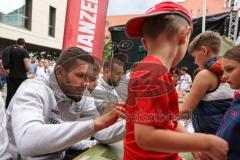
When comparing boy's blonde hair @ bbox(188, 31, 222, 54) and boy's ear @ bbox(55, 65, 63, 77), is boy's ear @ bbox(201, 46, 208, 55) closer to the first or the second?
boy's blonde hair @ bbox(188, 31, 222, 54)

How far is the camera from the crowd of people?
98 cm

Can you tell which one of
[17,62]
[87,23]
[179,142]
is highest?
[87,23]

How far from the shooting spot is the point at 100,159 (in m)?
1.48

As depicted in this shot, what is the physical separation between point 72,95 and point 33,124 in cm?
24

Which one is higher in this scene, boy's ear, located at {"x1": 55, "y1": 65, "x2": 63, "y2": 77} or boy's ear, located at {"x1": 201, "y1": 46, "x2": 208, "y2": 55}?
boy's ear, located at {"x1": 201, "y1": 46, "x2": 208, "y2": 55}

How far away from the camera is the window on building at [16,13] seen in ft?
55.0

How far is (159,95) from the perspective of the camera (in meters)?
0.98

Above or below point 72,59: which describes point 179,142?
below

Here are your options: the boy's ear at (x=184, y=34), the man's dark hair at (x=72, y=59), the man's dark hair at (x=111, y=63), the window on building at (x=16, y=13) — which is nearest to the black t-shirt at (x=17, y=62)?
the man's dark hair at (x=72, y=59)

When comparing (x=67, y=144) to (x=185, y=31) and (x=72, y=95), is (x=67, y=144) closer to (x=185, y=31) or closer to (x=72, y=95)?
(x=72, y=95)

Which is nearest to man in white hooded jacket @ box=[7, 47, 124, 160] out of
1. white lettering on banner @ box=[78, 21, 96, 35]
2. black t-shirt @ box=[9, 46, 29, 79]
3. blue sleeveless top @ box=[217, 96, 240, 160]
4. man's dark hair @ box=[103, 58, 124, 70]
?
man's dark hair @ box=[103, 58, 124, 70]

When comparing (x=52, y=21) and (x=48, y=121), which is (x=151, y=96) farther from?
(x=52, y=21)

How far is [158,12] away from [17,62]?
4.59 metres

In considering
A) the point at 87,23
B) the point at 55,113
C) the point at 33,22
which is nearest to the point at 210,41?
the point at 55,113
